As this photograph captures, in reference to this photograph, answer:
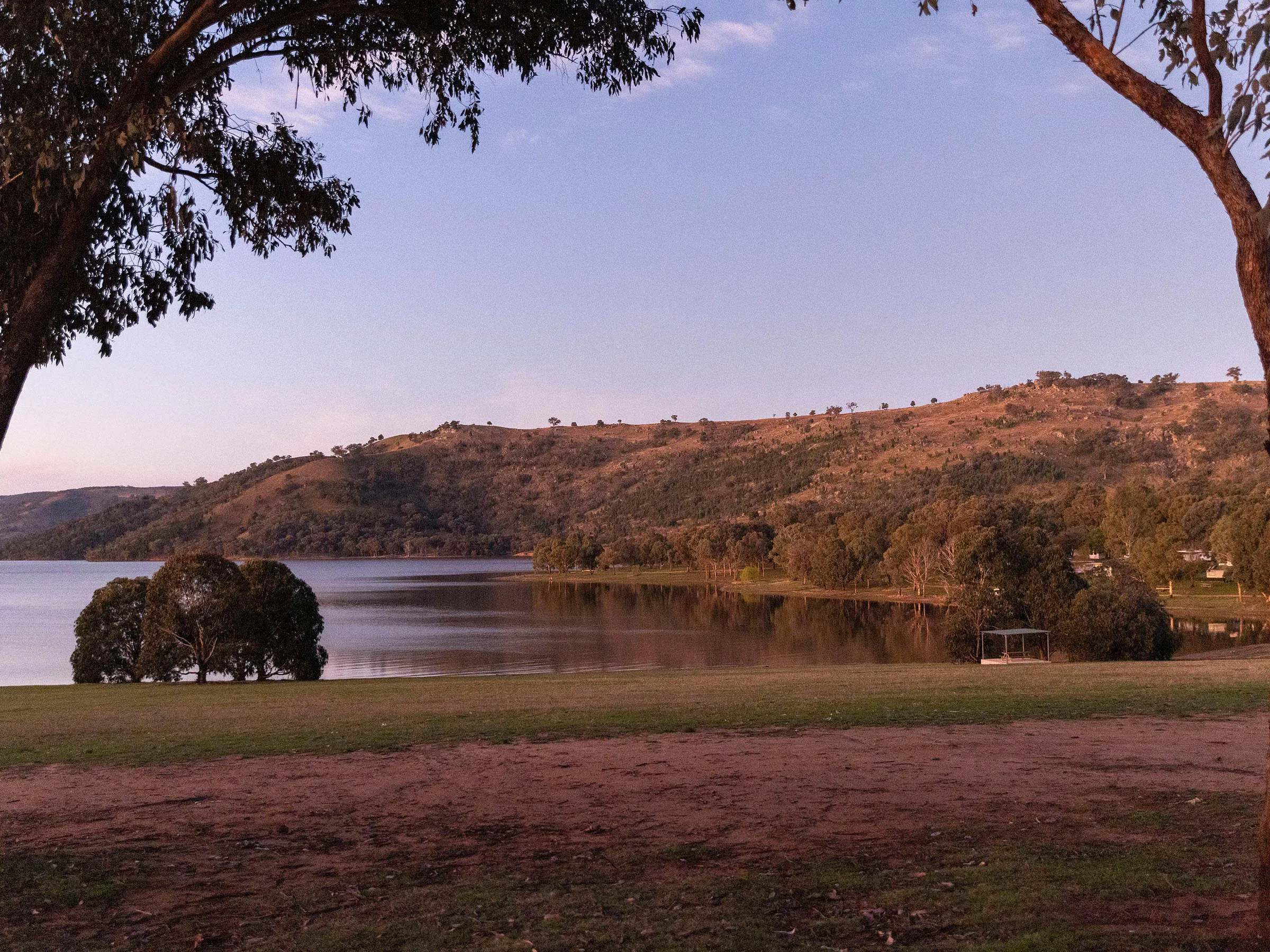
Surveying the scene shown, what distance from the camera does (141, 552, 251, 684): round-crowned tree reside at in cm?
3077

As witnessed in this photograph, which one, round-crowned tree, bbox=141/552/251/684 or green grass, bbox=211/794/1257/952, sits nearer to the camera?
green grass, bbox=211/794/1257/952

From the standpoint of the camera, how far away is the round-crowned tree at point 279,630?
3161 cm

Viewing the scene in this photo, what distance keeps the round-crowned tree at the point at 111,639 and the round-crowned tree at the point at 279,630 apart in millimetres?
2790

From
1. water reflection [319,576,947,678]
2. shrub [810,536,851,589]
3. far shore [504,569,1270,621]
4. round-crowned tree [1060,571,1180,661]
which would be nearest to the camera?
round-crowned tree [1060,571,1180,661]

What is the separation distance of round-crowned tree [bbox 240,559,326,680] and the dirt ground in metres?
22.3

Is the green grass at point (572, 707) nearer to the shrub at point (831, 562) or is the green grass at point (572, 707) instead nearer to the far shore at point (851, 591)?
the far shore at point (851, 591)

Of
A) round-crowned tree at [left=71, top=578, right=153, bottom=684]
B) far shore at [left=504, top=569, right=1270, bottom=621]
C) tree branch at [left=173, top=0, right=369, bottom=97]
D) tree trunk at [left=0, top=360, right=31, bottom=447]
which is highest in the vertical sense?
tree branch at [left=173, top=0, right=369, bottom=97]

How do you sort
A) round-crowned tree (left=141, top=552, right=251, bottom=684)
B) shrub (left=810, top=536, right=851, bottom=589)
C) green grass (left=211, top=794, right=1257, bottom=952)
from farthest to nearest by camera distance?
shrub (left=810, top=536, right=851, bottom=589)
round-crowned tree (left=141, top=552, right=251, bottom=684)
green grass (left=211, top=794, right=1257, bottom=952)

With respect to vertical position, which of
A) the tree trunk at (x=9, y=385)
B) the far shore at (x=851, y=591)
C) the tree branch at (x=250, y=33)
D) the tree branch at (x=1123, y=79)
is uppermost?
the tree branch at (x=250, y=33)

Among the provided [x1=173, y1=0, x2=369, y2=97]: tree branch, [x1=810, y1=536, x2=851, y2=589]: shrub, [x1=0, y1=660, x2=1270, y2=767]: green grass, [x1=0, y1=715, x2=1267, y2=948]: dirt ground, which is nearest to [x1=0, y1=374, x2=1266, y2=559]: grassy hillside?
[x1=810, y1=536, x2=851, y2=589]: shrub

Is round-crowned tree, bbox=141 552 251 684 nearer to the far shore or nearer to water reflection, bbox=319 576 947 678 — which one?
water reflection, bbox=319 576 947 678

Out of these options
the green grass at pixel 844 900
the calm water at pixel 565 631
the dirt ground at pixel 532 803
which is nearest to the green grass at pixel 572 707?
the dirt ground at pixel 532 803

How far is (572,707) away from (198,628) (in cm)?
1999

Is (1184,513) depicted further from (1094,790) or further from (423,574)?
(423,574)
